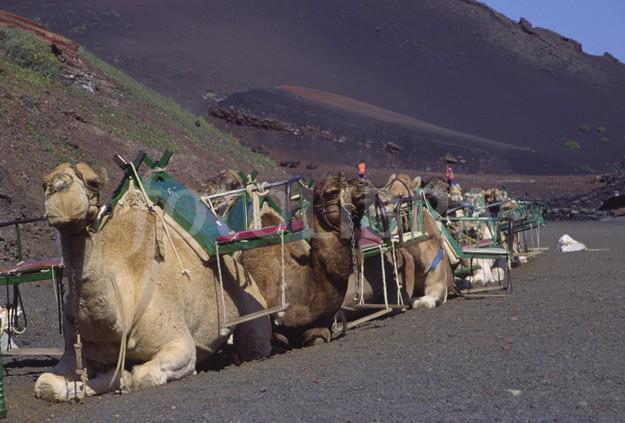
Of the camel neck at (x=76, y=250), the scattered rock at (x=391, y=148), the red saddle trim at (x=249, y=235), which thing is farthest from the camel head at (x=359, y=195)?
the scattered rock at (x=391, y=148)

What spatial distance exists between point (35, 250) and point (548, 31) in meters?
131

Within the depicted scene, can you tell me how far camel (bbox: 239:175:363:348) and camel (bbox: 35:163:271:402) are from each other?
804 mm

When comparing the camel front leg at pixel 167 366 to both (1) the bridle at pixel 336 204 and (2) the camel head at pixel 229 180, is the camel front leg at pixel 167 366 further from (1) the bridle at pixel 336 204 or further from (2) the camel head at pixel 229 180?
(2) the camel head at pixel 229 180

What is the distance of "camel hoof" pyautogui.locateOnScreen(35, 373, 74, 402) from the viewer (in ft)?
24.1

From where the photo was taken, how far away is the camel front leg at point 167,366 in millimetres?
7458

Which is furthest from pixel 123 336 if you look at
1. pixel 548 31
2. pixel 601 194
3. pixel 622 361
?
pixel 548 31

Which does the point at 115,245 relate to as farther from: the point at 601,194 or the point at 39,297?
the point at 601,194

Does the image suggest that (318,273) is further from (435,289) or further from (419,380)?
(435,289)

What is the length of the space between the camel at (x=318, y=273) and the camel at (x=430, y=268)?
3.29 meters

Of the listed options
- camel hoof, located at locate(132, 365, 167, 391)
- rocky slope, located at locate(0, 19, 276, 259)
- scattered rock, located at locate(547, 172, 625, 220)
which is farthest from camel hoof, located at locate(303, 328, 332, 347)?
scattered rock, located at locate(547, 172, 625, 220)

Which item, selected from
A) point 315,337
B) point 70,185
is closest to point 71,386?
point 70,185

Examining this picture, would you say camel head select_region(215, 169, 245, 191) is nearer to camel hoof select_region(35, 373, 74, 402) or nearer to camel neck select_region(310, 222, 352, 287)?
camel neck select_region(310, 222, 352, 287)

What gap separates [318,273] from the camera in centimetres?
948

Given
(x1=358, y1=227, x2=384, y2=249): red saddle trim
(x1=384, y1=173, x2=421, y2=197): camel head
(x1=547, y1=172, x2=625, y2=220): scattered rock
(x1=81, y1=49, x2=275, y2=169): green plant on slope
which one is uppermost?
(x1=81, y1=49, x2=275, y2=169): green plant on slope
